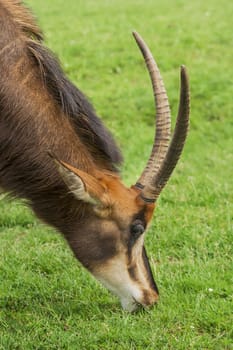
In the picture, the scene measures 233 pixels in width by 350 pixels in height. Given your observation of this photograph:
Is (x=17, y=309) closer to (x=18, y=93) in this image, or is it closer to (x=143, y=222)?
(x=143, y=222)

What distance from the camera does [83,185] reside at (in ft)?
18.9

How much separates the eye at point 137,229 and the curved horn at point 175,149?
20cm

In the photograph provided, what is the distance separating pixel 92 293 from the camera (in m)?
6.88

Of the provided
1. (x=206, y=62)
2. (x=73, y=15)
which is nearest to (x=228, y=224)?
(x=206, y=62)

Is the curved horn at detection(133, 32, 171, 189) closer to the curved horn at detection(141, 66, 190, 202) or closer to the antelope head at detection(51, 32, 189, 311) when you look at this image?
the antelope head at detection(51, 32, 189, 311)

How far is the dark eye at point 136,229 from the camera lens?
20.1 ft

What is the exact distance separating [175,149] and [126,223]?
69 centimetres

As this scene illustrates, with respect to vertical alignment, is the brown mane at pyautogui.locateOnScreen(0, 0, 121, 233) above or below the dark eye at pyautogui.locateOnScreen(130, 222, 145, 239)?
above

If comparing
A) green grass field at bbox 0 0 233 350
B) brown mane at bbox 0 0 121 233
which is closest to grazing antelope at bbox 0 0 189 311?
brown mane at bbox 0 0 121 233

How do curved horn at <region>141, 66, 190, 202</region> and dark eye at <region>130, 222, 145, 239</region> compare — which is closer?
curved horn at <region>141, 66, 190, 202</region>

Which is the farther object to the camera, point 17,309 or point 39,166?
point 17,309

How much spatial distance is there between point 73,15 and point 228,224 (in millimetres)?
9309

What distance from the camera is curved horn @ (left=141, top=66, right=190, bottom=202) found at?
18.4ft

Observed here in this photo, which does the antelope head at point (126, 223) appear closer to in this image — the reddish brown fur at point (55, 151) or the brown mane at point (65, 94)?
the reddish brown fur at point (55, 151)
